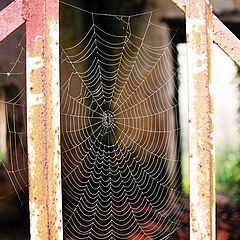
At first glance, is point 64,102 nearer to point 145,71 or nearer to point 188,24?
point 145,71

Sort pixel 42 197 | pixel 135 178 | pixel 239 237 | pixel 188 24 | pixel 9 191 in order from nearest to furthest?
pixel 42 197 < pixel 188 24 < pixel 239 237 < pixel 9 191 < pixel 135 178

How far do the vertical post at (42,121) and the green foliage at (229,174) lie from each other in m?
3.17

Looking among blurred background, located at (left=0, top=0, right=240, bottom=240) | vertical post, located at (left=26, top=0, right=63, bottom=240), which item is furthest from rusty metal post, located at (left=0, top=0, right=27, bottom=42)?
blurred background, located at (left=0, top=0, right=240, bottom=240)

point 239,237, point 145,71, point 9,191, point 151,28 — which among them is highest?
point 151,28

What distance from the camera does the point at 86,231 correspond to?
411 cm

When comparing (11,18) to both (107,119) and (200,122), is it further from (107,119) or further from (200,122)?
(107,119)

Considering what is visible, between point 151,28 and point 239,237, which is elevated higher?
point 151,28

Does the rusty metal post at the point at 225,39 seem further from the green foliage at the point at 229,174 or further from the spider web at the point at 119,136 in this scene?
the green foliage at the point at 229,174

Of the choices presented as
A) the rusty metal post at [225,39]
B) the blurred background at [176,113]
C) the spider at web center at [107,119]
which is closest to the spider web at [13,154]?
the blurred background at [176,113]

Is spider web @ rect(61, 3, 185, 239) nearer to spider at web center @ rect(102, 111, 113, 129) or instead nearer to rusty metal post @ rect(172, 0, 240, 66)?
spider at web center @ rect(102, 111, 113, 129)

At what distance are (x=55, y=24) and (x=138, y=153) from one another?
325 centimetres

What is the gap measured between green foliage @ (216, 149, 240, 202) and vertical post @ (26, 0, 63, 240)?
3175 mm

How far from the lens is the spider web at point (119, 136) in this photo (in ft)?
14.2

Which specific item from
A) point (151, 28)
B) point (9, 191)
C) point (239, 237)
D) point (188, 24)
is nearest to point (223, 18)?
point (151, 28)
